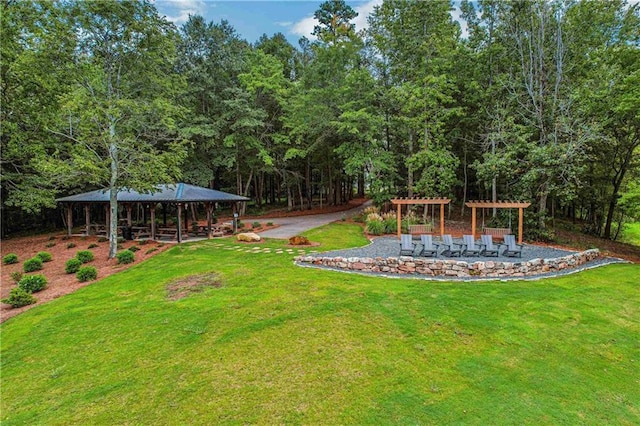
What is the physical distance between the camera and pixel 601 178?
17594 millimetres

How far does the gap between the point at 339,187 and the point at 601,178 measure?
19.6 meters

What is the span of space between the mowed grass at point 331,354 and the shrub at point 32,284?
155cm

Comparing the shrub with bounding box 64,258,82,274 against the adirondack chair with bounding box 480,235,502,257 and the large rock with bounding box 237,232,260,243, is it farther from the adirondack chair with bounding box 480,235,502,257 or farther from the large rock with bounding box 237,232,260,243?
the adirondack chair with bounding box 480,235,502,257

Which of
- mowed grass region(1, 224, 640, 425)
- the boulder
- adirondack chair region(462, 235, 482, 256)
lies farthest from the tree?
adirondack chair region(462, 235, 482, 256)

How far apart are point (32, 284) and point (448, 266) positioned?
11.7 m

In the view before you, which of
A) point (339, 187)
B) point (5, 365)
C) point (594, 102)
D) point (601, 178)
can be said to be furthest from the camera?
point (339, 187)

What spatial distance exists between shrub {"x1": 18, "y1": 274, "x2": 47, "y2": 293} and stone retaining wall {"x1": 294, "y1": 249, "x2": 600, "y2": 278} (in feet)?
25.2

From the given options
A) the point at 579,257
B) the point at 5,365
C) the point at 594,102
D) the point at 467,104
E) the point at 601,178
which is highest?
the point at 467,104

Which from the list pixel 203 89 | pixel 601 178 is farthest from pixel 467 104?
pixel 203 89

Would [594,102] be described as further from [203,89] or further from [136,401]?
[203,89]

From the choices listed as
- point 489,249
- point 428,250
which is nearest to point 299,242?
point 428,250

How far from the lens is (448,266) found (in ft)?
29.9

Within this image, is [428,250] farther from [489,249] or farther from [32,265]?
[32,265]

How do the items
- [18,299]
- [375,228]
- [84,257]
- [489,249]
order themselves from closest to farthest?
1. [18,299]
2. [489,249]
3. [84,257]
4. [375,228]
